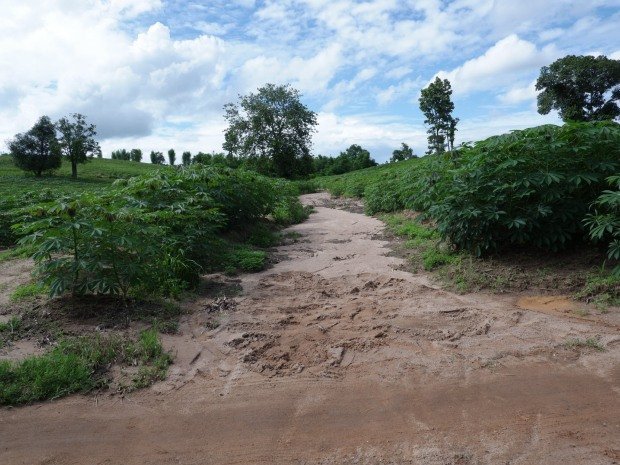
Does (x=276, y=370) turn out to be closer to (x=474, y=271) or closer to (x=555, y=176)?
(x=474, y=271)

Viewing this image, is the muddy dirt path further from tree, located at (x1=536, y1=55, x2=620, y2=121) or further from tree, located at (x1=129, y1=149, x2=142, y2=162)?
tree, located at (x1=129, y1=149, x2=142, y2=162)

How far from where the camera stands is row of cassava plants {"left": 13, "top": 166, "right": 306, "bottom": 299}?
4.60 metres

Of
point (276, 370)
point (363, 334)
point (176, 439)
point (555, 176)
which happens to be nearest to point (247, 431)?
point (176, 439)

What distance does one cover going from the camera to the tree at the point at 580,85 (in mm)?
30547

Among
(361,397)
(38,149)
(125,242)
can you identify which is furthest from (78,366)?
(38,149)

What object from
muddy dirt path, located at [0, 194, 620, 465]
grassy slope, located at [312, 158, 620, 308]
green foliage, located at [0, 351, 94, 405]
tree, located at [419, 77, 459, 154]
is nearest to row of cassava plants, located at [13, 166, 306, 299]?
muddy dirt path, located at [0, 194, 620, 465]

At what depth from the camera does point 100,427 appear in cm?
306

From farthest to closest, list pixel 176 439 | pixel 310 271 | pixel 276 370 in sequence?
pixel 310 271 → pixel 276 370 → pixel 176 439

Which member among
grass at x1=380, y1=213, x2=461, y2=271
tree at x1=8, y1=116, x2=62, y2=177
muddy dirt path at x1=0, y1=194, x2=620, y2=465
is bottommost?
muddy dirt path at x1=0, y1=194, x2=620, y2=465

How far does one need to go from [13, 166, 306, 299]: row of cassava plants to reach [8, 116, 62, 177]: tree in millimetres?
29233

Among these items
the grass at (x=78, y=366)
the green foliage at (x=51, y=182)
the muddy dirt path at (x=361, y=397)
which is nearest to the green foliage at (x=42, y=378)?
the grass at (x=78, y=366)

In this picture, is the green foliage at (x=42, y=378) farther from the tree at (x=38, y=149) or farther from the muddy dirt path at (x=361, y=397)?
the tree at (x=38, y=149)

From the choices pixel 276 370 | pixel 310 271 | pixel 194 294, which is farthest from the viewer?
pixel 310 271

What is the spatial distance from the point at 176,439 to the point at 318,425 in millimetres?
897
